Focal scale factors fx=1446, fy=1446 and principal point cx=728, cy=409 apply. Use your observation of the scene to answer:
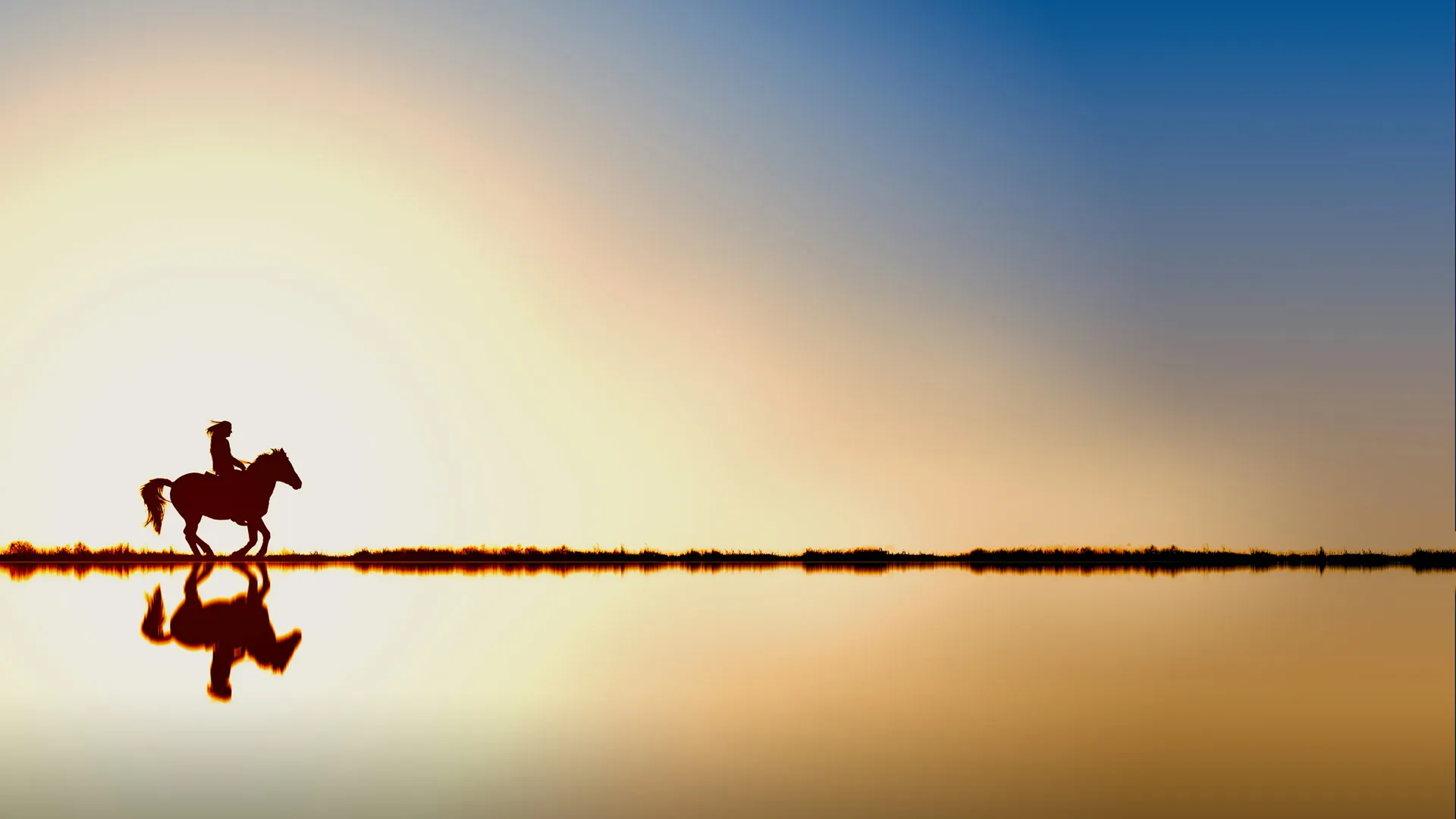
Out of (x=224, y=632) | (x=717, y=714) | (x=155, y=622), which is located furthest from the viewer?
(x=155, y=622)

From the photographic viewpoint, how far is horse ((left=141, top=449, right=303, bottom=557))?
3002cm

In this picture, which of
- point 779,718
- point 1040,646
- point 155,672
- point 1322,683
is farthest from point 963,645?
point 155,672

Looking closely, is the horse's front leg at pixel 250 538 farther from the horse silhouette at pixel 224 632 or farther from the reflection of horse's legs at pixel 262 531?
the horse silhouette at pixel 224 632

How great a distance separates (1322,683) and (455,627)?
9.20 meters

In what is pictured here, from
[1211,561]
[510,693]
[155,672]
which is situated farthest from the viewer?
[1211,561]

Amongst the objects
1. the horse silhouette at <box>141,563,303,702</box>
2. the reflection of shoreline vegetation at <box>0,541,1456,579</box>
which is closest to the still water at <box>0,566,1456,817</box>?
the horse silhouette at <box>141,563,303,702</box>

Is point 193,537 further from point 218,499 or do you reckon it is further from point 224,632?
point 224,632

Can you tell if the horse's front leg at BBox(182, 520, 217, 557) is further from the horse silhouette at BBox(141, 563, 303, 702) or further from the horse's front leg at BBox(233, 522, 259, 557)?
the horse silhouette at BBox(141, 563, 303, 702)

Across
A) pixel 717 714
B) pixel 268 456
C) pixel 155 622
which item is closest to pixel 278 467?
pixel 268 456

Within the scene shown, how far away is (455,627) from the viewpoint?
16.5 m

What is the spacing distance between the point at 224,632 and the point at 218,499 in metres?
15.5

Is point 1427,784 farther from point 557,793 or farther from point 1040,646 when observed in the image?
point 1040,646

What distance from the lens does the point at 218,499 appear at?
98.4 feet

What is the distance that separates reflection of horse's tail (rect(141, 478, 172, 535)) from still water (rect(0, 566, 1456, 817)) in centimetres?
1102
